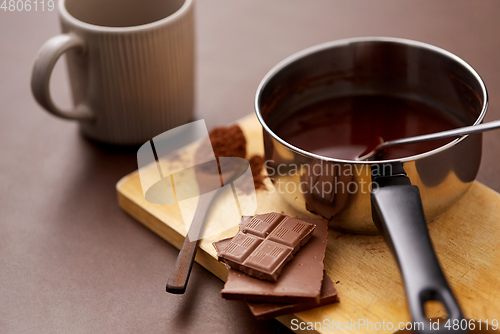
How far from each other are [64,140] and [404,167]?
2.07 feet

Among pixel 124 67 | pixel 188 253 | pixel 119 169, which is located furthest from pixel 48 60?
pixel 188 253

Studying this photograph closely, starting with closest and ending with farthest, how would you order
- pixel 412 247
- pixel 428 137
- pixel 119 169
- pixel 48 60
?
pixel 412 247
pixel 428 137
pixel 48 60
pixel 119 169

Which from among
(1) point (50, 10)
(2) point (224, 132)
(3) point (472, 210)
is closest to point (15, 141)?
(2) point (224, 132)

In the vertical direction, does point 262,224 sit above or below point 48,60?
below

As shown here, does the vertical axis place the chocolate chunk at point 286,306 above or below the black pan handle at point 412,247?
below

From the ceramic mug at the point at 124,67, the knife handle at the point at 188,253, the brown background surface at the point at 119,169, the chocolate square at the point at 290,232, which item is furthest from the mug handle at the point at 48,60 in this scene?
the chocolate square at the point at 290,232

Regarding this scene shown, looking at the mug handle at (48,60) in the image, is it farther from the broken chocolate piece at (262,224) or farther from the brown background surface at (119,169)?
the broken chocolate piece at (262,224)

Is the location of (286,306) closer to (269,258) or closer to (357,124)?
(269,258)

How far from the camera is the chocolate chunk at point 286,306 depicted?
23.0 inches

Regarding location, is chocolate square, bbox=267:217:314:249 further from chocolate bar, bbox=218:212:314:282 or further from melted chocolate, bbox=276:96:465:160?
melted chocolate, bbox=276:96:465:160

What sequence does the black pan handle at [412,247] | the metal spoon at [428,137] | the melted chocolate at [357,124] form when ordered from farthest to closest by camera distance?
the melted chocolate at [357,124] < the metal spoon at [428,137] < the black pan handle at [412,247]

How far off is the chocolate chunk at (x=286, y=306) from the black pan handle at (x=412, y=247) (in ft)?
0.32

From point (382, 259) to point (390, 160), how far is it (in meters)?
0.15

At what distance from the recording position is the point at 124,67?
0.81 m
